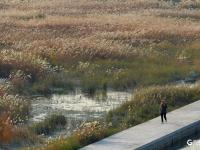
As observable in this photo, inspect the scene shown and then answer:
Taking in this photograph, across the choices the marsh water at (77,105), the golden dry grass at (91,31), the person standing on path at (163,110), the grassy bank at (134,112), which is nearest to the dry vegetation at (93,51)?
the golden dry grass at (91,31)

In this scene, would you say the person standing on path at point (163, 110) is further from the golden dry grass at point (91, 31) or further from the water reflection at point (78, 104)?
the golden dry grass at point (91, 31)

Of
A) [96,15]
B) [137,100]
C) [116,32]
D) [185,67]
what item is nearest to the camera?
[137,100]

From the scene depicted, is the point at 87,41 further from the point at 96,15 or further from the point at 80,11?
the point at 80,11

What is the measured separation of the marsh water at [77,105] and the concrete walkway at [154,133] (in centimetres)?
221

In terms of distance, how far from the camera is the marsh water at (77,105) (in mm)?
20972

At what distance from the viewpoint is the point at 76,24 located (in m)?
41.9

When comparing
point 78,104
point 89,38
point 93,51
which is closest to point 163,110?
point 78,104

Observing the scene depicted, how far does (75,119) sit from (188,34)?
737 inches

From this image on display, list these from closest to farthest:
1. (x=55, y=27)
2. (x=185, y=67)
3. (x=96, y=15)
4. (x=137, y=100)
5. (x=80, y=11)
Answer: (x=137, y=100), (x=185, y=67), (x=55, y=27), (x=96, y=15), (x=80, y=11)

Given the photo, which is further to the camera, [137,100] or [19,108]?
[137,100]

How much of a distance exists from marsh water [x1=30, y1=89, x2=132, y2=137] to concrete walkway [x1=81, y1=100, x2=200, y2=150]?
2207mm

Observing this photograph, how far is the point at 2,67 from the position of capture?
89.3 feet

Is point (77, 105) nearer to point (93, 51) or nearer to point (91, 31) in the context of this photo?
point (93, 51)

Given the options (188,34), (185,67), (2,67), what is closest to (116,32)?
(188,34)
